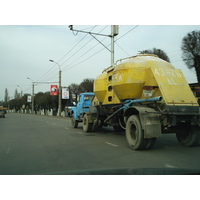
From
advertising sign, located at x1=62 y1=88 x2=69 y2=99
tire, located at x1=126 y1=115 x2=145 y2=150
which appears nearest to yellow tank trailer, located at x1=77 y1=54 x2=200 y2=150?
tire, located at x1=126 y1=115 x2=145 y2=150

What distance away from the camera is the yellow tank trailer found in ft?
23.1

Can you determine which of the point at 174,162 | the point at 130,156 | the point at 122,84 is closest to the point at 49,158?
the point at 130,156

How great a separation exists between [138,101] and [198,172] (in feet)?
14.3

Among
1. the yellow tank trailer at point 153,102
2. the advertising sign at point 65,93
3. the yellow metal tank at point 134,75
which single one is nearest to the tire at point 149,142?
the yellow tank trailer at point 153,102

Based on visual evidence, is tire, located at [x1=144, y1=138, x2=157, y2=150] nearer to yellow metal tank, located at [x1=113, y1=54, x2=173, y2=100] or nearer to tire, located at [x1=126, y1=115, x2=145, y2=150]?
tire, located at [x1=126, y1=115, x2=145, y2=150]

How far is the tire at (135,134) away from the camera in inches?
288

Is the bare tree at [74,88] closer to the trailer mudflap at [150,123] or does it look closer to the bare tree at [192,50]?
the bare tree at [192,50]

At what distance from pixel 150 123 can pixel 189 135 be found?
2152 mm

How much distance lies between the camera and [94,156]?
6.86 m

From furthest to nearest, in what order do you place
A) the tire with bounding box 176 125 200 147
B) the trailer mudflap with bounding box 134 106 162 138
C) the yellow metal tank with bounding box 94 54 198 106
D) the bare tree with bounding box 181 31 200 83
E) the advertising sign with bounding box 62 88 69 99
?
the advertising sign with bounding box 62 88 69 99
the bare tree with bounding box 181 31 200 83
the tire with bounding box 176 125 200 147
the yellow metal tank with bounding box 94 54 198 106
the trailer mudflap with bounding box 134 106 162 138

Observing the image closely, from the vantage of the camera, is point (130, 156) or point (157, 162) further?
point (130, 156)

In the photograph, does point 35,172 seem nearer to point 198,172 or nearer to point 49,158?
point 49,158

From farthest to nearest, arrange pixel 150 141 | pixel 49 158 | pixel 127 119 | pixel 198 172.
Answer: pixel 127 119 < pixel 150 141 < pixel 49 158 < pixel 198 172

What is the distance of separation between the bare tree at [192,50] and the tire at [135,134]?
27.5 metres
